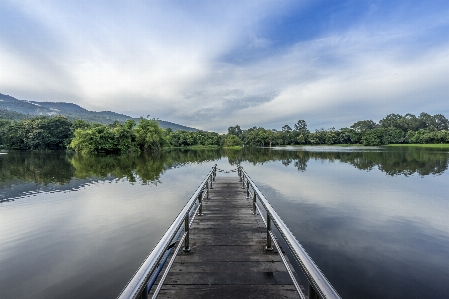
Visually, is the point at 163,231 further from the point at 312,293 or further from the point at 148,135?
the point at 148,135

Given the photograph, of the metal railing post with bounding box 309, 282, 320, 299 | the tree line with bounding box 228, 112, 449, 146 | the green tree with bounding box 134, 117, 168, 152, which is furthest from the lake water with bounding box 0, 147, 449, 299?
the tree line with bounding box 228, 112, 449, 146

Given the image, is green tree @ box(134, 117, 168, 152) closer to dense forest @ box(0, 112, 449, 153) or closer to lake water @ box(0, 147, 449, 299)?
dense forest @ box(0, 112, 449, 153)

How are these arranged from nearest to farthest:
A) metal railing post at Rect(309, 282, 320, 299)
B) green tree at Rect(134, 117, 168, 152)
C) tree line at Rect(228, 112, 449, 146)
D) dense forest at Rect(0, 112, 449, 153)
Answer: metal railing post at Rect(309, 282, 320, 299) → dense forest at Rect(0, 112, 449, 153) → green tree at Rect(134, 117, 168, 152) → tree line at Rect(228, 112, 449, 146)

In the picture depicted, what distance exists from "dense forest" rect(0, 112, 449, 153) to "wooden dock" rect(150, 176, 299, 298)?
154 feet

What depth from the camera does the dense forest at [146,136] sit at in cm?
4641

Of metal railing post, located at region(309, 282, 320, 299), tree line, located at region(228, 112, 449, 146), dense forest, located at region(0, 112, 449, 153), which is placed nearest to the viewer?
metal railing post, located at region(309, 282, 320, 299)

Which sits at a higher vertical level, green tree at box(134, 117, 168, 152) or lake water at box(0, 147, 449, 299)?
green tree at box(134, 117, 168, 152)

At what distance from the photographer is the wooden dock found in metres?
2.59

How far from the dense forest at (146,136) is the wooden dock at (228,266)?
1852 inches

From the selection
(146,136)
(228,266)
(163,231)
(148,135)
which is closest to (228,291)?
(228,266)

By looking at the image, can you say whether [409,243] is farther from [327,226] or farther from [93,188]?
[93,188]

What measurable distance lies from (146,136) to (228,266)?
50180 millimetres

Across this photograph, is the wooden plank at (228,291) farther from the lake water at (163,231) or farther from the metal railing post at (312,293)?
the lake water at (163,231)

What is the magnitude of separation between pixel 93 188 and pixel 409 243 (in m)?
13.9
